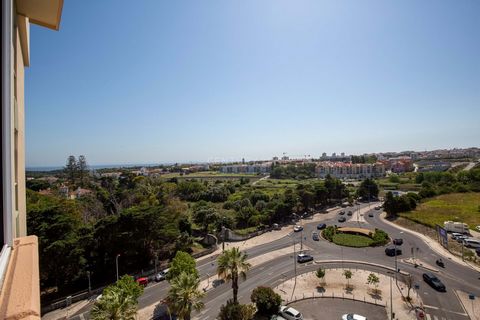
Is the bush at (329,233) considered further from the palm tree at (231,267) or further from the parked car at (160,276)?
the parked car at (160,276)

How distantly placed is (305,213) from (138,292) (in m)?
39.0

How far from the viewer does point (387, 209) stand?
48875mm

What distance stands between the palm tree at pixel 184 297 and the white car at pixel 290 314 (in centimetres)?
765

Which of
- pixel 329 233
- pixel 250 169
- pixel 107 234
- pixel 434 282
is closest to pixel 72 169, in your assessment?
pixel 107 234

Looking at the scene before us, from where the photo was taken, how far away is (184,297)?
15.0m

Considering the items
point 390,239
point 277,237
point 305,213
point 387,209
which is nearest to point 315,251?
point 277,237

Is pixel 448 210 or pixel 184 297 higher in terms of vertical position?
pixel 184 297

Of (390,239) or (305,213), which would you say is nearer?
(390,239)

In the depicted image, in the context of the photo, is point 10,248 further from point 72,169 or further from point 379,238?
point 72,169

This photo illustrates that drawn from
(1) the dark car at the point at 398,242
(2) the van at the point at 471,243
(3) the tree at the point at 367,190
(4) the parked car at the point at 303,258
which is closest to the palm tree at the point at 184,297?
(4) the parked car at the point at 303,258

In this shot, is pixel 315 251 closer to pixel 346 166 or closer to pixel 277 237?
pixel 277 237

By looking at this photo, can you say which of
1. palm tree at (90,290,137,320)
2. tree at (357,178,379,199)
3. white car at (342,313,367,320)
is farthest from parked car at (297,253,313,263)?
tree at (357,178,379,199)

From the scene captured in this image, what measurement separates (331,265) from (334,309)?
847 centimetres

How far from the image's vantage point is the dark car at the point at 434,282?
2325 centimetres
